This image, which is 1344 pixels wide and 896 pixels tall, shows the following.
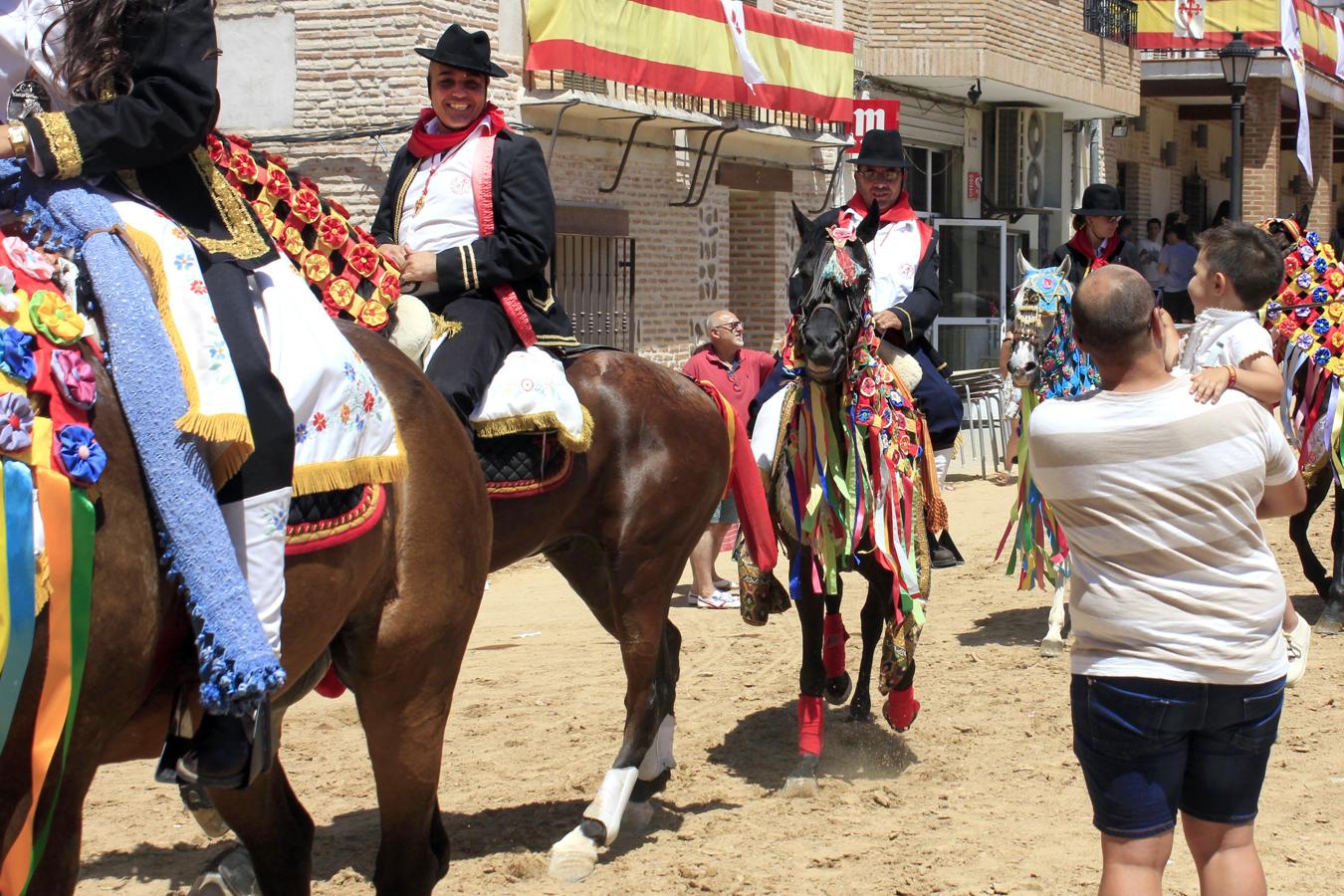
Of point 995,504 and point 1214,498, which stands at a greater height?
point 1214,498

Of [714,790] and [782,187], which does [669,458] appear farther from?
[782,187]

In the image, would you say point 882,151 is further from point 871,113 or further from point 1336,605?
point 871,113

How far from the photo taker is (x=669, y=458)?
5.90 meters

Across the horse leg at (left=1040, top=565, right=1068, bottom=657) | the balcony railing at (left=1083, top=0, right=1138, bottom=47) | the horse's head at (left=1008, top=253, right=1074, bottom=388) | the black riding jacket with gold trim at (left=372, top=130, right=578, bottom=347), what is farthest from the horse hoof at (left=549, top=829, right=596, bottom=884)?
the balcony railing at (left=1083, top=0, right=1138, bottom=47)

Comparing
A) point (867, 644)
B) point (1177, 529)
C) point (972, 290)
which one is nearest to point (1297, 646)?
point (1177, 529)

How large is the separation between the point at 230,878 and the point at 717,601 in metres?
6.14

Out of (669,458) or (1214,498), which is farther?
(669,458)

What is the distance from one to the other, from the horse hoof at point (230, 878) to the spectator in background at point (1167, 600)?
2410 mm

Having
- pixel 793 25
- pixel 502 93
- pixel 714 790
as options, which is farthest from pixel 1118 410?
pixel 793 25

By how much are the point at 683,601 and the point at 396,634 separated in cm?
702

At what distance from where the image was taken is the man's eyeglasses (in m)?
7.06

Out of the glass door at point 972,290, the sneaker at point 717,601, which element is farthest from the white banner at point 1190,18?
the sneaker at point 717,601

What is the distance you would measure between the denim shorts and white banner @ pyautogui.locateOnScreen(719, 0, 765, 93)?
1297cm

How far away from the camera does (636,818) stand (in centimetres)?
584
